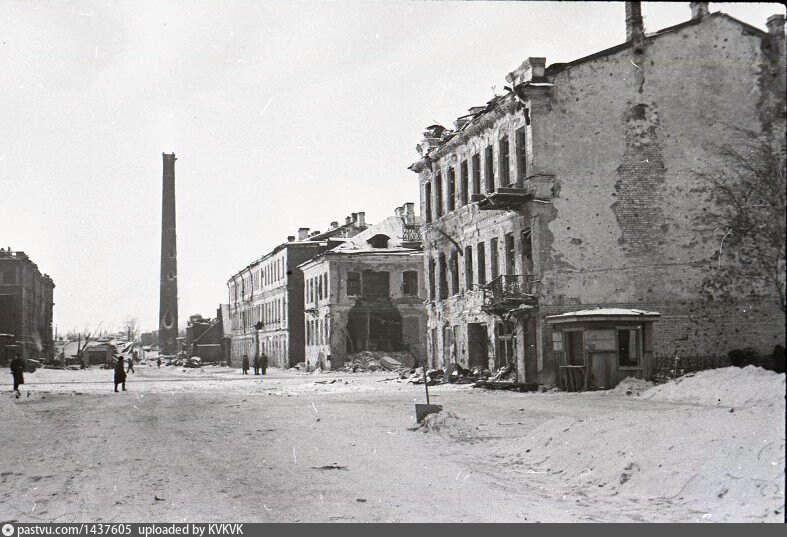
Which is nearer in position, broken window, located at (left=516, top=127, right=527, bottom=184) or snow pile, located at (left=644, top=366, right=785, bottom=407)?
snow pile, located at (left=644, top=366, right=785, bottom=407)

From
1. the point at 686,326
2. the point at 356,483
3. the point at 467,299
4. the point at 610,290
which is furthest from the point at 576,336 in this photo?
the point at 356,483

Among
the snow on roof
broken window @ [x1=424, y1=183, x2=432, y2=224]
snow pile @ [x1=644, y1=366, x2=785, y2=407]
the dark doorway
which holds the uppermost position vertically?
broken window @ [x1=424, y1=183, x2=432, y2=224]

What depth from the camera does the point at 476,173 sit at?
31438mm

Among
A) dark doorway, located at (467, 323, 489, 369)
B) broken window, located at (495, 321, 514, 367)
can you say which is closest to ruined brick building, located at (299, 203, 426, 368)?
dark doorway, located at (467, 323, 489, 369)

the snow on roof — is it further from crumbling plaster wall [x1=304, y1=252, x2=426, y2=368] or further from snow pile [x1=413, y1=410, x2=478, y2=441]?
crumbling plaster wall [x1=304, y1=252, x2=426, y2=368]

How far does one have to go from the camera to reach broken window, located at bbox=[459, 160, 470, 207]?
32688 mm

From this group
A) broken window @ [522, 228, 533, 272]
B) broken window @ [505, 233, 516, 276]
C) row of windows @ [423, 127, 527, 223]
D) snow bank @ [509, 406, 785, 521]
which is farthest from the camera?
broken window @ [505, 233, 516, 276]

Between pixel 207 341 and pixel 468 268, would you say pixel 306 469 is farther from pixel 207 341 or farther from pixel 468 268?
pixel 207 341

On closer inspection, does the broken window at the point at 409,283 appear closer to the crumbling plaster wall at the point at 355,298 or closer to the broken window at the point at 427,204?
the crumbling plaster wall at the point at 355,298

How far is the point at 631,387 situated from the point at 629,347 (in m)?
1.77

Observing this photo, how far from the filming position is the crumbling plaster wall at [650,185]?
2634 cm

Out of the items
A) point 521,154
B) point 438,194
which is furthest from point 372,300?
point 521,154

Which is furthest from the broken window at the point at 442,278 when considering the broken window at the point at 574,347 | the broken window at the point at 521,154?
the broken window at the point at 574,347
